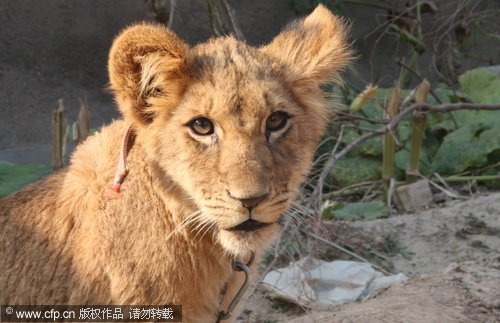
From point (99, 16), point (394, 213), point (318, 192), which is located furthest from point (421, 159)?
point (99, 16)

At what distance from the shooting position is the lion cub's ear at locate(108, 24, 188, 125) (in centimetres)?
288

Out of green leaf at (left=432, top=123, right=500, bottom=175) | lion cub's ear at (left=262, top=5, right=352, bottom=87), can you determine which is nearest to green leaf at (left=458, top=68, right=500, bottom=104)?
green leaf at (left=432, top=123, right=500, bottom=175)

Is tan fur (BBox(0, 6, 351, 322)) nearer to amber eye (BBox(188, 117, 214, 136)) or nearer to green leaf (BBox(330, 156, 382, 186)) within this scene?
amber eye (BBox(188, 117, 214, 136))

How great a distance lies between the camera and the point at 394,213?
6703 mm

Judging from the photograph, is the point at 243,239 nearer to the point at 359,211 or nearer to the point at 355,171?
the point at 359,211

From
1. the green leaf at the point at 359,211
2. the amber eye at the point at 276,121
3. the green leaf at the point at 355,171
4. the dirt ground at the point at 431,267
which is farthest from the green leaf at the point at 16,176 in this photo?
the green leaf at the point at 355,171

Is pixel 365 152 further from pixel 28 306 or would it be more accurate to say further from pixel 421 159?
pixel 28 306

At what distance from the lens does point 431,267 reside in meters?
5.69

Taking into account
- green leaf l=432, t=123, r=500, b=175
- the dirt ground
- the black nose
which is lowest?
the dirt ground

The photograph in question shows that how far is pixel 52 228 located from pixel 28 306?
312 mm

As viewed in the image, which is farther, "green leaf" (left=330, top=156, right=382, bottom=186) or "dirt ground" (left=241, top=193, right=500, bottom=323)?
"green leaf" (left=330, top=156, right=382, bottom=186)

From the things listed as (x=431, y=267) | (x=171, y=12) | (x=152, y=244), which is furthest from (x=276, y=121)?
(x=171, y=12)

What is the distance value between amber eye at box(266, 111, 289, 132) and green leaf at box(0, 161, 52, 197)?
6.67 ft

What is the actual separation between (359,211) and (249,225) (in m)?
3.77
